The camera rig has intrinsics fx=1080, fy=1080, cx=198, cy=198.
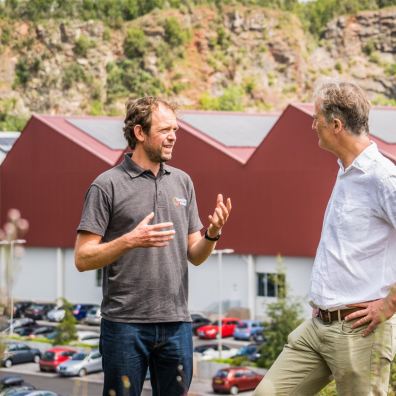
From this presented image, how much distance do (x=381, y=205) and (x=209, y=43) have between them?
254 feet

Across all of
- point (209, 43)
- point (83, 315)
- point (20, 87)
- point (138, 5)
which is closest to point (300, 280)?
point (83, 315)

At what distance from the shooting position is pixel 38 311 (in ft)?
135

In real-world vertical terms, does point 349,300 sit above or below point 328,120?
below

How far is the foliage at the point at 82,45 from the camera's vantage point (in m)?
75.1

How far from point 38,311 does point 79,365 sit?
374 inches

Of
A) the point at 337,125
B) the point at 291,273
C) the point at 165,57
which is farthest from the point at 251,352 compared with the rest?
the point at 165,57

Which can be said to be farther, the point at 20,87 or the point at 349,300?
the point at 20,87

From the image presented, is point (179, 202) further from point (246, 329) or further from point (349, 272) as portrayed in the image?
point (246, 329)

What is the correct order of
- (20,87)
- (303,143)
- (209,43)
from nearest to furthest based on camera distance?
1. (303,143)
2. (20,87)
3. (209,43)

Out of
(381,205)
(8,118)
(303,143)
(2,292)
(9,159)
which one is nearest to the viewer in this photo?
(2,292)

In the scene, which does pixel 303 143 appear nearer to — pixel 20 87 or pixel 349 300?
pixel 349 300

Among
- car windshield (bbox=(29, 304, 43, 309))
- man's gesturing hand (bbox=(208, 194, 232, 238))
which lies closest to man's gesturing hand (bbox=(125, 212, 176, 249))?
man's gesturing hand (bbox=(208, 194, 232, 238))

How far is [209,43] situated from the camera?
79.8 meters

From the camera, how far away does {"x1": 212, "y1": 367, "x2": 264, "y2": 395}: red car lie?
28.5 m
